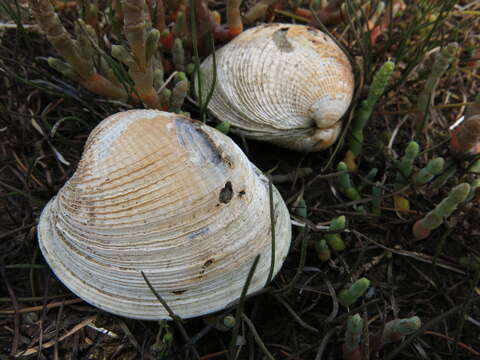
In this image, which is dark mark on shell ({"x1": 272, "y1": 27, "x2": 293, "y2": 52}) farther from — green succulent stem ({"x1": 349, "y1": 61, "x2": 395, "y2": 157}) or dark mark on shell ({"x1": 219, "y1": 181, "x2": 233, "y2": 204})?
dark mark on shell ({"x1": 219, "y1": 181, "x2": 233, "y2": 204})

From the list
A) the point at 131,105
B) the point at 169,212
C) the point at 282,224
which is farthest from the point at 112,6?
the point at 282,224

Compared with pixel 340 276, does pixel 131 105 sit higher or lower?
higher

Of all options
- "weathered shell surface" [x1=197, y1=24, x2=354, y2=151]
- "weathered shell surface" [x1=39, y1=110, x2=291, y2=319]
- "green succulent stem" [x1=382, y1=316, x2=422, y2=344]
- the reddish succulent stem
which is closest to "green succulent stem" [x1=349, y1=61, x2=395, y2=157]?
"weathered shell surface" [x1=197, y1=24, x2=354, y2=151]

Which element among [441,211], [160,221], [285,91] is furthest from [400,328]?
[285,91]

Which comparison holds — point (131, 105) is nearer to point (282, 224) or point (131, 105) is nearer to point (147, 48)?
point (147, 48)

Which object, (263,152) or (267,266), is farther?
(263,152)

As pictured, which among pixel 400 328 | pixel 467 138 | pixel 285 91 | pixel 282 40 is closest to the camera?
pixel 400 328

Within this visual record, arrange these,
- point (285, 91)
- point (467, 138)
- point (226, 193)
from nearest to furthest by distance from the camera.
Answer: point (226, 193), point (467, 138), point (285, 91)

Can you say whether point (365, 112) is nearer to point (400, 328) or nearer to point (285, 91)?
point (285, 91)

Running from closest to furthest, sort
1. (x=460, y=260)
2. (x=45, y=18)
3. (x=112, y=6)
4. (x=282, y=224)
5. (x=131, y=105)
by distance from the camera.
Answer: (x=45, y=18), (x=282, y=224), (x=460, y=260), (x=131, y=105), (x=112, y=6)
